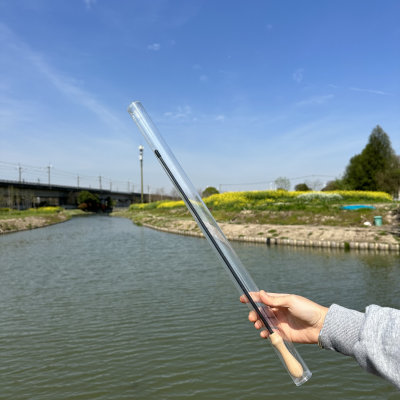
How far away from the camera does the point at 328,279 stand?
9180 mm

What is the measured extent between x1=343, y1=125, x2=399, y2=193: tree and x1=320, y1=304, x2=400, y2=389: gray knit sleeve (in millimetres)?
53317

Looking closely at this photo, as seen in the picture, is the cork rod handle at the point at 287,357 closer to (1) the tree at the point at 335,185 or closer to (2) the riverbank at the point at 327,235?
(2) the riverbank at the point at 327,235

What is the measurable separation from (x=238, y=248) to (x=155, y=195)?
8381 centimetres

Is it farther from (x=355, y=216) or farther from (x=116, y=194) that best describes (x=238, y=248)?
(x=116, y=194)

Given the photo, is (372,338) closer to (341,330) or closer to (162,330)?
(341,330)

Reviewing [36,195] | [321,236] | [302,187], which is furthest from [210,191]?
[321,236]

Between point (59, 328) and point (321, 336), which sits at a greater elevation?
point (321, 336)

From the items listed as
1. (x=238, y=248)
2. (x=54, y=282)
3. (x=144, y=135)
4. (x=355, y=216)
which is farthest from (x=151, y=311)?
(x=355, y=216)

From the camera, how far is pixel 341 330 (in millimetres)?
1191

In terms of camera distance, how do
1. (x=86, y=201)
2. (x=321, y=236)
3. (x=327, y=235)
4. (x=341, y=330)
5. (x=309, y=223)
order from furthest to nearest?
(x=86, y=201)
(x=309, y=223)
(x=321, y=236)
(x=327, y=235)
(x=341, y=330)

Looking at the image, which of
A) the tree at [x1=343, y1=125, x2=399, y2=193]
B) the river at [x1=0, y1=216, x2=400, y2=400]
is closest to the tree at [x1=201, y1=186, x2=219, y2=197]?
the tree at [x1=343, y1=125, x2=399, y2=193]

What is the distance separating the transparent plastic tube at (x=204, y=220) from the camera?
137cm

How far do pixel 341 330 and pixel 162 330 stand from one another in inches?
206

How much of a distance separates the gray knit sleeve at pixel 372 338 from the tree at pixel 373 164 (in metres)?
53.3
